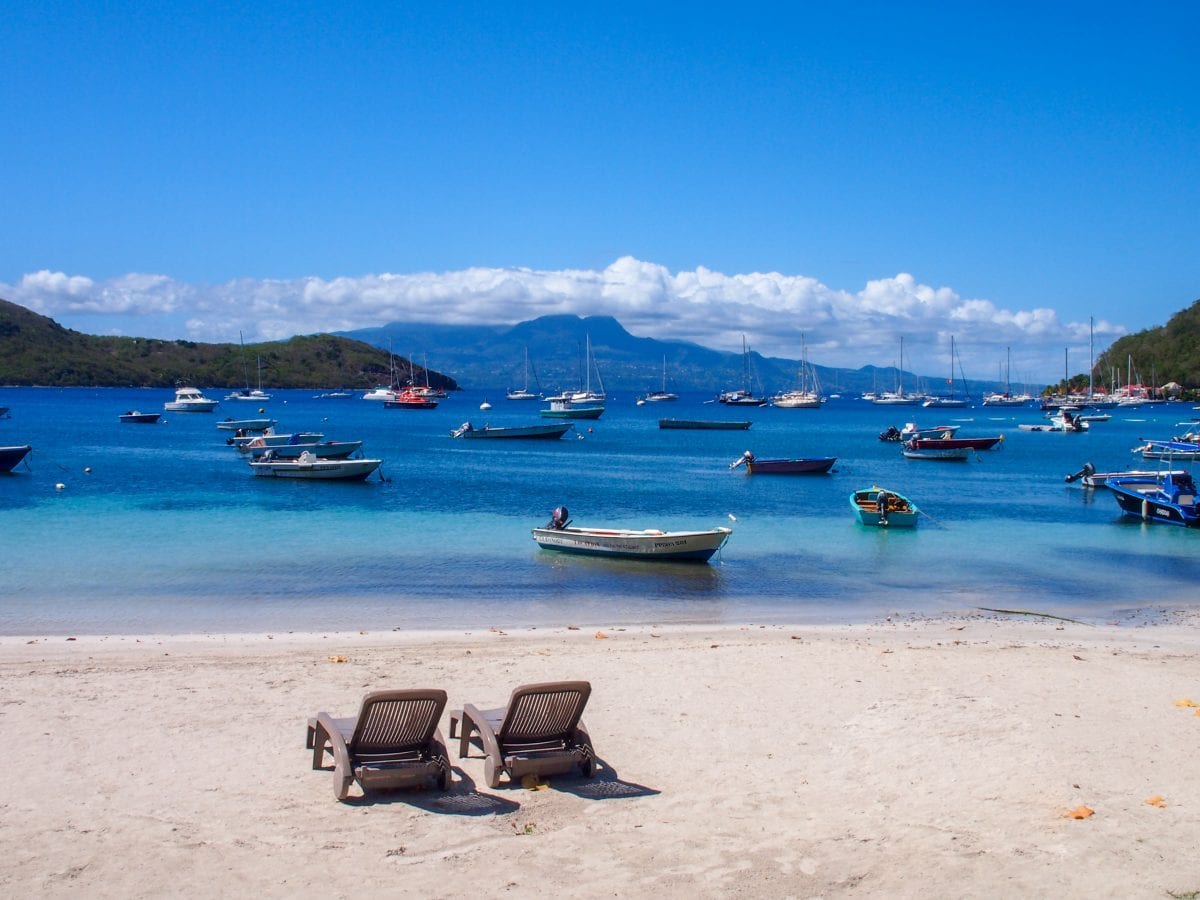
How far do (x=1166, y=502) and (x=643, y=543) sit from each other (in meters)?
22.2

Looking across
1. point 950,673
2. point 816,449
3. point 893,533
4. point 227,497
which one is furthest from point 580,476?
point 950,673

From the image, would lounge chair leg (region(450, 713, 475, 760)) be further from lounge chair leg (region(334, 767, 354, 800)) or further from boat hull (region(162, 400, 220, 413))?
boat hull (region(162, 400, 220, 413))

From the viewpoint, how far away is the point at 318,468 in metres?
50.8

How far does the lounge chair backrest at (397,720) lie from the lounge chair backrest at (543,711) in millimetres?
707

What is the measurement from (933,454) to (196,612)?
59613mm

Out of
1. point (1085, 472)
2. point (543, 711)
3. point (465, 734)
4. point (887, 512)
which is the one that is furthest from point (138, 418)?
point (543, 711)

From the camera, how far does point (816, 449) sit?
8812 cm

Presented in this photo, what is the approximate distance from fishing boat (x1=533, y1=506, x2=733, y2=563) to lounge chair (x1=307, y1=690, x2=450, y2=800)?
1789cm

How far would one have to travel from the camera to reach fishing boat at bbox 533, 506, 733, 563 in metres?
27.1

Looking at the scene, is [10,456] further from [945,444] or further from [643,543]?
[945,444]

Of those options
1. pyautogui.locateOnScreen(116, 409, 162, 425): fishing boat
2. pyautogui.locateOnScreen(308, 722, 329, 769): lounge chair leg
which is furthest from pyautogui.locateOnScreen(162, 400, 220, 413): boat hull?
pyautogui.locateOnScreen(308, 722, 329, 769): lounge chair leg

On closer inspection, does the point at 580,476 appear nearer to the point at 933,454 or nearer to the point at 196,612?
the point at 933,454

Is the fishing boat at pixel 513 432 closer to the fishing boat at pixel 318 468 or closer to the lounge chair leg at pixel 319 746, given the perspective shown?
the fishing boat at pixel 318 468

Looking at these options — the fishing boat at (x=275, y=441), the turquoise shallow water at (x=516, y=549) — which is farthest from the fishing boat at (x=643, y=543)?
the fishing boat at (x=275, y=441)
